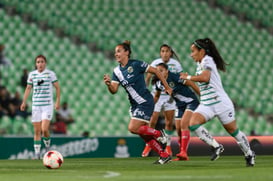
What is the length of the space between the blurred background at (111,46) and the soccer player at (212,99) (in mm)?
6853

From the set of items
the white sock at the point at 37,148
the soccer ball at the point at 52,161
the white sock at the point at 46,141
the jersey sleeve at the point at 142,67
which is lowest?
the white sock at the point at 37,148

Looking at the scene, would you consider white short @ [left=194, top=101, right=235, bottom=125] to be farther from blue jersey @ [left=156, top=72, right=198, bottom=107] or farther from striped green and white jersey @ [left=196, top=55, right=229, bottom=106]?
blue jersey @ [left=156, top=72, right=198, bottom=107]

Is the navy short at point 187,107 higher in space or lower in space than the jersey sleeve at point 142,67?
lower

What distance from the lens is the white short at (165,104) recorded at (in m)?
14.7

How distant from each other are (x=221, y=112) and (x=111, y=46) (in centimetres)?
1046

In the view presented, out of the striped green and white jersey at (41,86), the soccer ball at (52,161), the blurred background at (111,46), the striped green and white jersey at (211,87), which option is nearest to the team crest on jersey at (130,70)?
the striped green and white jersey at (211,87)

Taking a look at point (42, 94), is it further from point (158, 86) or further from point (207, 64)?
point (207, 64)

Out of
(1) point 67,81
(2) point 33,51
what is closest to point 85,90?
(1) point 67,81

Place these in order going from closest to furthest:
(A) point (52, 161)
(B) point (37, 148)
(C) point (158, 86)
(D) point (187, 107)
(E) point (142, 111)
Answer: (A) point (52, 161) → (E) point (142, 111) → (D) point (187, 107) → (C) point (158, 86) → (B) point (37, 148)

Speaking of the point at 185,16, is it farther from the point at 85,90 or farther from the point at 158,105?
the point at 158,105

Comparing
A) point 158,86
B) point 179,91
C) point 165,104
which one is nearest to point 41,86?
point 158,86

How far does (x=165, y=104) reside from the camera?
48.3 feet

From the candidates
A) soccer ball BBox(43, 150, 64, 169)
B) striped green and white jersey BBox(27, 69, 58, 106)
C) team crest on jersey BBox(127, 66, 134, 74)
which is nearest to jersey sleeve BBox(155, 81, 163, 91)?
striped green and white jersey BBox(27, 69, 58, 106)

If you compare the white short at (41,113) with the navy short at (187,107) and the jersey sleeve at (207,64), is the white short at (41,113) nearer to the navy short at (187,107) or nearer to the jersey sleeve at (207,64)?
the navy short at (187,107)
